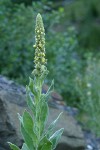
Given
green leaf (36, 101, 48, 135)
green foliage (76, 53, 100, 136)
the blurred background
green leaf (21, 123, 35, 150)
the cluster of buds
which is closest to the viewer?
the cluster of buds

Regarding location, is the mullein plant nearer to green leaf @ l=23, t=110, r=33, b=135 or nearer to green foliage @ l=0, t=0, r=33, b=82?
green leaf @ l=23, t=110, r=33, b=135

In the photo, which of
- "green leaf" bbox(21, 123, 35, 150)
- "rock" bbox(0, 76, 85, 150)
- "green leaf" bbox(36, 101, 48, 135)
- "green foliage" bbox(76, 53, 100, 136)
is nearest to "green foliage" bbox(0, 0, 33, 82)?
"green foliage" bbox(76, 53, 100, 136)

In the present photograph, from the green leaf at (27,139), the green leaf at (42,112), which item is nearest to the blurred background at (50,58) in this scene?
the green leaf at (27,139)

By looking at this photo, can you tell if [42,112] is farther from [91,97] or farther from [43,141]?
[91,97]

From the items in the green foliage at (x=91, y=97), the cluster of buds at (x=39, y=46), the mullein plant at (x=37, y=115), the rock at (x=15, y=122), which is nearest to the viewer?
the cluster of buds at (x=39, y=46)

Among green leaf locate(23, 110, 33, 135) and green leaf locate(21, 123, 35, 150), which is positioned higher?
green leaf locate(23, 110, 33, 135)

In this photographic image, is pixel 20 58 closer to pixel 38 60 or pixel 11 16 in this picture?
pixel 11 16

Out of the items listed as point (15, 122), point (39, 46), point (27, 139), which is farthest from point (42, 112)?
point (15, 122)

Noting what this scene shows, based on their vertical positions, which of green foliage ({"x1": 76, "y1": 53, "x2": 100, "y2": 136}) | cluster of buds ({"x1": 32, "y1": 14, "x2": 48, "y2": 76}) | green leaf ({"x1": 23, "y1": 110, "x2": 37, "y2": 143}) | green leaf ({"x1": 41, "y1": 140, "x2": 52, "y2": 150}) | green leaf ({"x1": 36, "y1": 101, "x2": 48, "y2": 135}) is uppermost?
cluster of buds ({"x1": 32, "y1": 14, "x2": 48, "y2": 76})

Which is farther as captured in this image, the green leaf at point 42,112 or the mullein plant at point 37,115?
the green leaf at point 42,112

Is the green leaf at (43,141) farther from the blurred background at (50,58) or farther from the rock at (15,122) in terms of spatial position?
the blurred background at (50,58)
